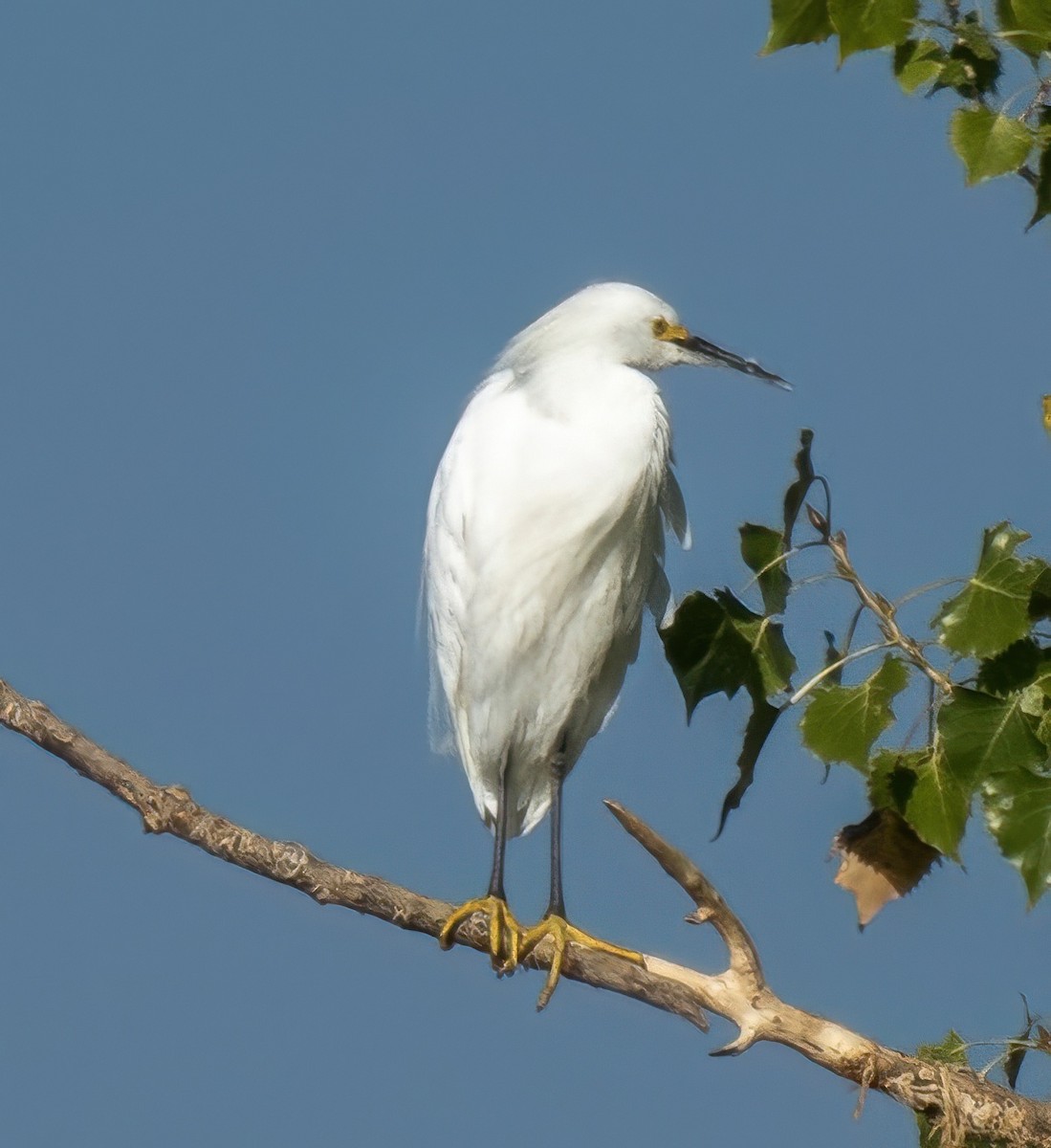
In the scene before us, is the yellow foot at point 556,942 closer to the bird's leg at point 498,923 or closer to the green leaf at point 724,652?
the bird's leg at point 498,923

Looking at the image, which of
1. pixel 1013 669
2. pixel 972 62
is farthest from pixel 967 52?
pixel 1013 669

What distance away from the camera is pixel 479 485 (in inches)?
138

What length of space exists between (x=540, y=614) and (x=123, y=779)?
121cm

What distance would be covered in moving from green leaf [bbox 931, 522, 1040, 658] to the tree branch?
824 millimetres

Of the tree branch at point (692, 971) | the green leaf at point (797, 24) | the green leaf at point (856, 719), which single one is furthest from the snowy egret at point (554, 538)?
the green leaf at point (797, 24)

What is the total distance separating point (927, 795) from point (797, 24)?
3.10 ft

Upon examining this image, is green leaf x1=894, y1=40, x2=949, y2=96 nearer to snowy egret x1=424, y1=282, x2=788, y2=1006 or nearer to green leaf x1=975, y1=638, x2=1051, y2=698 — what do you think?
green leaf x1=975, y1=638, x2=1051, y2=698

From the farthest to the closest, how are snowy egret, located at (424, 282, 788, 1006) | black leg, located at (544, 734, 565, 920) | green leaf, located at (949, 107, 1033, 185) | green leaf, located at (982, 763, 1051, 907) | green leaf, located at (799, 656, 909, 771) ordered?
1. black leg, located at (544, 734, 565, 920)
2. snowy egret, located at (424, 282, 788, 1006)
3. green leaf, located at (799, 656, 909, 771)
4. green leaf, located at (949, 107, 1033, 185)
5. green leaf, located at (982, 763, 1051, 907)

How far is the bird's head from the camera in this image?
135 inches

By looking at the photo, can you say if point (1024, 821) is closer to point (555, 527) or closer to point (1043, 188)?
point (1043, 188)

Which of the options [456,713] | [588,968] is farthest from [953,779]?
[456,713]

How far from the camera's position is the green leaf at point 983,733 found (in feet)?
5.82

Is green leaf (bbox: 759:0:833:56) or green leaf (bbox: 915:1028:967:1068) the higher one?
green leaf (bbox: 759:0:833:56)

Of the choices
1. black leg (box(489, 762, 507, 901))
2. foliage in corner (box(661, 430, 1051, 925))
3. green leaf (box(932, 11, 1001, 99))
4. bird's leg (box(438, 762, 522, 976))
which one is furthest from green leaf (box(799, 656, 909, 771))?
black leg (box(489, 762, 507, 901))
